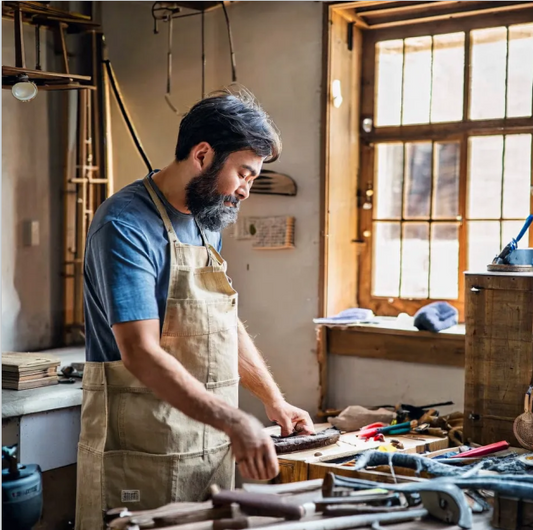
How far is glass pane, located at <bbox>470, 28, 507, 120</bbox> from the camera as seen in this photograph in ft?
11.7

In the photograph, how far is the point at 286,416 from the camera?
7.91 ft

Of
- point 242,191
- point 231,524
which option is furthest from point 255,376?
point 231,524

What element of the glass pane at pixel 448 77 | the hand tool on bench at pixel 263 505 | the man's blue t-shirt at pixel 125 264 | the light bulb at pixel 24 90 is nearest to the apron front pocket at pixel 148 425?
the man's blue t-shirt at pixel 125 264

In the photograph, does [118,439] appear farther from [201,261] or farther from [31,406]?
[31,406]

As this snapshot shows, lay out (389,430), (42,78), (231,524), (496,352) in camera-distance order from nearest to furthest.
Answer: (231,524), (496,352), (389,430), (42,78)

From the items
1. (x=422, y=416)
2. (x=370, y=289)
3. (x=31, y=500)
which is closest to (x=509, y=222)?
(x=370, y=289)

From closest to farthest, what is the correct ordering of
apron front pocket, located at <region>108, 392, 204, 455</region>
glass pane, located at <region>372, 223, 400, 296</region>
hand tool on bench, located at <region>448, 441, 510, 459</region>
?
apron front pocket, located at <region>108, 392, 204, 455</region> < hand tool on bench, located at <region>448, 441, 510, 459</region> < glass pane, located at <region>372, 223, 400, 296</region>

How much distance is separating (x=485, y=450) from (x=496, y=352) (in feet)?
1.30

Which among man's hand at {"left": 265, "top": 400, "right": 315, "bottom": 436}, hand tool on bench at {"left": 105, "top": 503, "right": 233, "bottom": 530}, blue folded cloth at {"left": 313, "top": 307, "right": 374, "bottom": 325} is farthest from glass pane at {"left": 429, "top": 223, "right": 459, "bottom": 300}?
hand tool on bench at {"left": 105, "top": 503, "right": 233, "bottom": 530}

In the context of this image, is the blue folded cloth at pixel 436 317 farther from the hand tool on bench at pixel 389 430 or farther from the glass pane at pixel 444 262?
the hand tool on bench at pixel 389 430

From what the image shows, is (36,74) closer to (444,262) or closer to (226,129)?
(226,129)

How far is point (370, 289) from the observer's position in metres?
3.96

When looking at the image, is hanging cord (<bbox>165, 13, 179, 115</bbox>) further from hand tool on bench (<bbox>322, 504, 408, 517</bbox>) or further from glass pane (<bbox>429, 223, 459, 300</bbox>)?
hand tool on bench (<bbox>322, 504, 408, 517</bbox>)

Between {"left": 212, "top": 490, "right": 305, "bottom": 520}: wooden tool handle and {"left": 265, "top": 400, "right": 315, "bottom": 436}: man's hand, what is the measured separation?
733 mm
